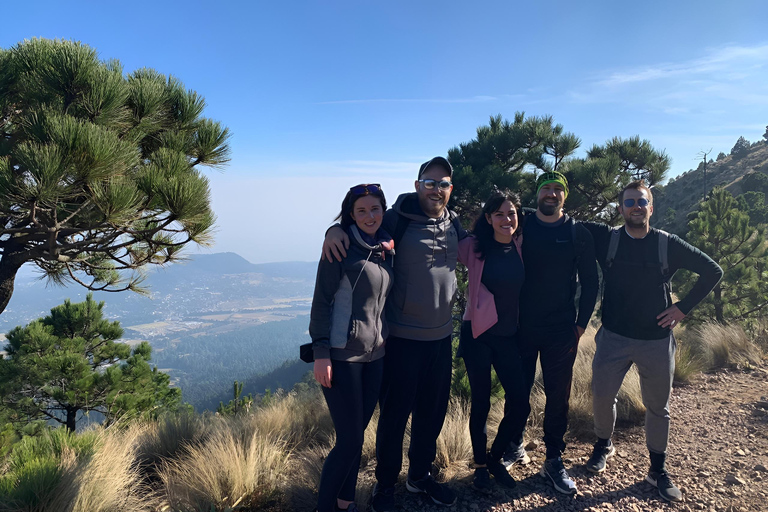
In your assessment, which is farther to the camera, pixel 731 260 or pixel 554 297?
pixel 731 260

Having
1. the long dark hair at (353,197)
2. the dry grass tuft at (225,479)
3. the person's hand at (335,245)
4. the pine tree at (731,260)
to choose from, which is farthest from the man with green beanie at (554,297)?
the pine tree at (731,260)

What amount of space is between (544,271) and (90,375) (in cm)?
837

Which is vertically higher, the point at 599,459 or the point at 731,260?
the point at 731,260

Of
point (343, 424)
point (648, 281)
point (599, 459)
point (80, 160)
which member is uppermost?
point (80, 160)

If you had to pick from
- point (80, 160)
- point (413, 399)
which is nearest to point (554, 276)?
point (413, 399)

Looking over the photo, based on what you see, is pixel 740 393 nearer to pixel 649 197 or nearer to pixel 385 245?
pixel 649 197

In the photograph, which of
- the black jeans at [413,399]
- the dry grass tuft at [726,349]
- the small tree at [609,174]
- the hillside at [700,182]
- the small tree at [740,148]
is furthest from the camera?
the small tree at [740,148]

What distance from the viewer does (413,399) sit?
229 cm

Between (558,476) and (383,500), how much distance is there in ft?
3.96

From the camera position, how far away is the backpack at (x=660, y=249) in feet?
8.45

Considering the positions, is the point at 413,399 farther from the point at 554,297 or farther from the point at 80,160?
the point at 80,160

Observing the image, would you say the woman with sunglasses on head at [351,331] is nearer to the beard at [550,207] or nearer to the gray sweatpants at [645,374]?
the beard at [550,207]

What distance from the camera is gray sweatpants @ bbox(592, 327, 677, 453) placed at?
2576 millimetres

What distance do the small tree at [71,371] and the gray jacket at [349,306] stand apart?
20.9 feet
